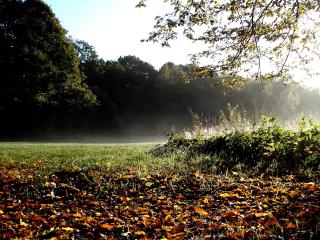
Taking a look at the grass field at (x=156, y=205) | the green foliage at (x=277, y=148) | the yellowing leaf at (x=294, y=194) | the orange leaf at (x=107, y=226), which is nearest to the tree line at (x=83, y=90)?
the green foliage at (x=277, y=148)

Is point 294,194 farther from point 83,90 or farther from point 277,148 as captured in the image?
point 83,90

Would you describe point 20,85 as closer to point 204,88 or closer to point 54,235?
point 54,235

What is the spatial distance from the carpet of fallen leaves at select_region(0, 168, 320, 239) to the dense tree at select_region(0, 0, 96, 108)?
2226 centimetres

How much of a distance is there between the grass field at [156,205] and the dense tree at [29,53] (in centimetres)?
2197

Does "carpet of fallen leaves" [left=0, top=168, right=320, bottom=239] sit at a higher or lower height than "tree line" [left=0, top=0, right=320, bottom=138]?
lower

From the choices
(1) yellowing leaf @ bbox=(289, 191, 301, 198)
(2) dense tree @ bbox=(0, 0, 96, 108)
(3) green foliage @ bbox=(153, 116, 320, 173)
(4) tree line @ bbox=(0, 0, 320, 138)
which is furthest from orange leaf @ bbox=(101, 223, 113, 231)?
(2) dense tree @ bbox=(0, 0, 96, 108)

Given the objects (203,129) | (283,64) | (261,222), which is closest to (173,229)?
(261,222)

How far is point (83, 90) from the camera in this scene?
29.3 meters

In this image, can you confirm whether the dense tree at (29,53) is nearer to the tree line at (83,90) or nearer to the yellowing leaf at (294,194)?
the tree line at (83,90)

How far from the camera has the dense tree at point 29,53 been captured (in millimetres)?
26688

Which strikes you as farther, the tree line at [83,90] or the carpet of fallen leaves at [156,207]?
the tree line at [83,90]

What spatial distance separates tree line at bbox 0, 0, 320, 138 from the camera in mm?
26828

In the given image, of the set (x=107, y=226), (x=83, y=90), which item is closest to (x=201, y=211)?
(x=107, y=226)

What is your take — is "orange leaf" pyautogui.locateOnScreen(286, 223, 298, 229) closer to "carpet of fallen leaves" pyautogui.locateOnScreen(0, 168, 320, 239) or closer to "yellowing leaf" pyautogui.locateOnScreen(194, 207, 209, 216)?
"carpet of fallen leaves" pyautogui.locateOnScreen(0, 168, 320, 239)
